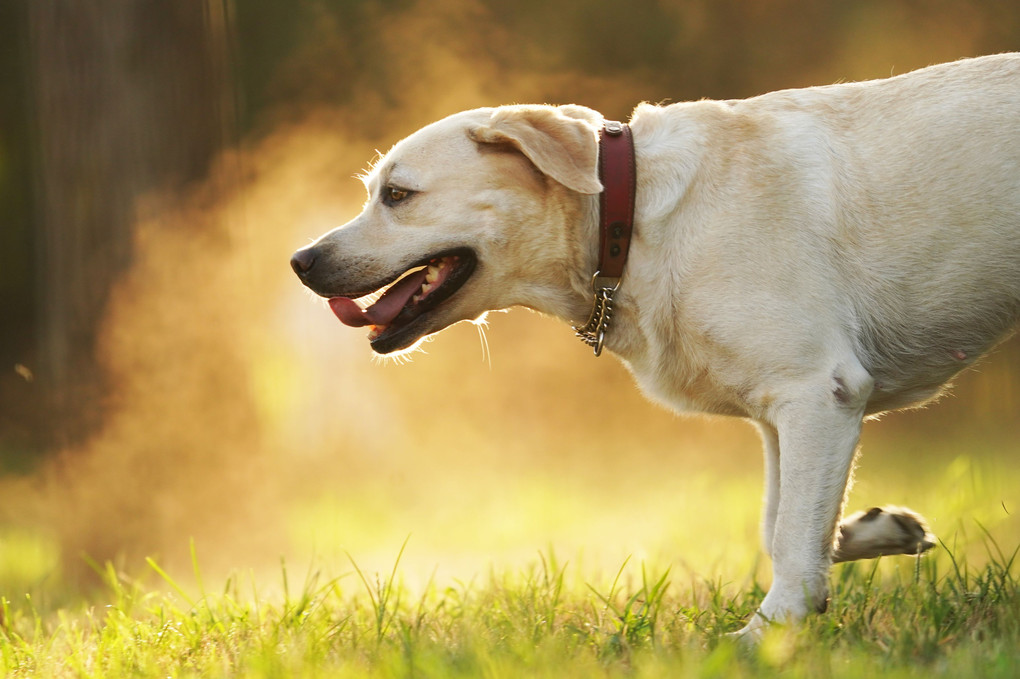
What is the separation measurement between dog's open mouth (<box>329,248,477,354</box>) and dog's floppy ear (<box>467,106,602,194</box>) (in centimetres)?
43

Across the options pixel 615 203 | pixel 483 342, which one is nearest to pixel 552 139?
pixel 615 203

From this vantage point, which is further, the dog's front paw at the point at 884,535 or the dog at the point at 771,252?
the dog's front paw at the point at 884,535

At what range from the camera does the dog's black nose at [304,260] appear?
345 cm

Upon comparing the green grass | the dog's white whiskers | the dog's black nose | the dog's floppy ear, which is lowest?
the green grass

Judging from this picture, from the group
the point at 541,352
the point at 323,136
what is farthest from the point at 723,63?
the point at 323,136

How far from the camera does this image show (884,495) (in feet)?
19.7

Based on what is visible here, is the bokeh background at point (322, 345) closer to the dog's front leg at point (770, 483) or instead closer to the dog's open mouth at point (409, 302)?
the dog's front leg at point (770, 483)

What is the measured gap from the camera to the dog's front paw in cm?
336

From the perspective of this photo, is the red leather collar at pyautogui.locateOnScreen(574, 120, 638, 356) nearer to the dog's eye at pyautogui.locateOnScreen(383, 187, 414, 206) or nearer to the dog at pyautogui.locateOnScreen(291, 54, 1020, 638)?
the dog at pyautogui.locateOnScreen(291, 54, 1020, 638)

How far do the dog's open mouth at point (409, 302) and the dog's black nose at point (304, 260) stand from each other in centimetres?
18

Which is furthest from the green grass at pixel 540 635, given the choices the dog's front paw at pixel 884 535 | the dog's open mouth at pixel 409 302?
the dog's open mouth at pixel 409 302

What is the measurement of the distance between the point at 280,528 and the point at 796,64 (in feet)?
21.1

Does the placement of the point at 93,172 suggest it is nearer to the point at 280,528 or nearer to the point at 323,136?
the point at 280,528

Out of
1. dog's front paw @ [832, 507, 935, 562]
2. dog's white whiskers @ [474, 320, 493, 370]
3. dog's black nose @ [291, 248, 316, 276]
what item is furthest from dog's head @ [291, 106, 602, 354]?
dog's front paw @ [832, 507, 935, 562]
